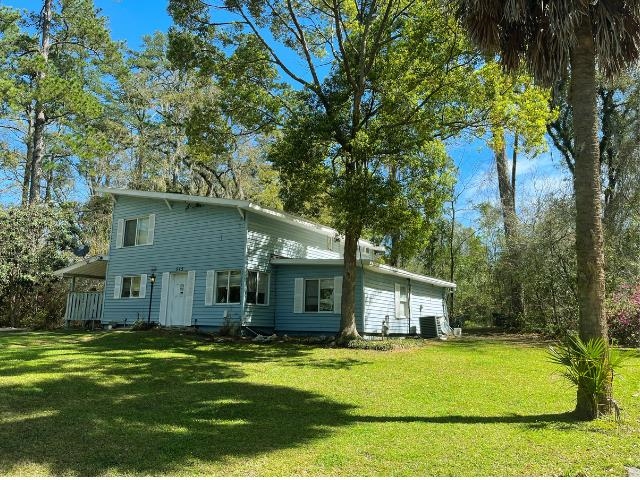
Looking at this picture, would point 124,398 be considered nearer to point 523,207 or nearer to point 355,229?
point 355,229

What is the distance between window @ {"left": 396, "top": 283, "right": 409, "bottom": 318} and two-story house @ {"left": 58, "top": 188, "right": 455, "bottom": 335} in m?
0.05

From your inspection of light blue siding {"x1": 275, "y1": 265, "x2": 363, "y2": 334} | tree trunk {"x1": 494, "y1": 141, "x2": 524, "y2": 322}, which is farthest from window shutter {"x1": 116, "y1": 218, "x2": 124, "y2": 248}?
tree trunk {"x1": 494, "y1": 141, "x2": 524, "y2": 322}

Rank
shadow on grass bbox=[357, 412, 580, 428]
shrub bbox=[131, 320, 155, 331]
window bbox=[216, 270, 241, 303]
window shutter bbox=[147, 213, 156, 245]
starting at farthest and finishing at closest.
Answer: window shutter bbox=[147, 213, 156, 245] < shrub bbox=[131, 320, 155, 331] < window bbox=[216, 270, 241, 303] < shadow on grass bbox=[357, 412, 580, 428]

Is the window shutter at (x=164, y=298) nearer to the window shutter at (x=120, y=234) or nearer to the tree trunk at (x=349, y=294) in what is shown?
the window shutter at (x=120, y=234)

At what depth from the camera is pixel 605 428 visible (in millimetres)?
7020

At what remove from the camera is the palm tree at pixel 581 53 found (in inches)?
302

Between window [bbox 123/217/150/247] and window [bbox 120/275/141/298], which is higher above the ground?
window [bbox 123/217/150/247]

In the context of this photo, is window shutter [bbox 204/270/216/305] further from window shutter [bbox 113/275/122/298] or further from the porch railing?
the porch railing

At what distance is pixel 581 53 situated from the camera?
820 centimetres

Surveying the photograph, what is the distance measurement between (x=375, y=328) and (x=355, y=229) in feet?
20.4

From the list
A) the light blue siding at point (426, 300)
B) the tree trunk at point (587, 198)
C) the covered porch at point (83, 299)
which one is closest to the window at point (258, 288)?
the light blue siding at point (426, 300)

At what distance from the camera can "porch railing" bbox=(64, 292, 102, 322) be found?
23703 millimetres

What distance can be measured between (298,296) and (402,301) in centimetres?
556

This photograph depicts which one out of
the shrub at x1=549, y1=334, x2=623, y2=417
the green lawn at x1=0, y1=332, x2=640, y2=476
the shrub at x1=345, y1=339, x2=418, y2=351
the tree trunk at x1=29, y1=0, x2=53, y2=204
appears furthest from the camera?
the tree trunk at x1=29, y1=0, x2=53, y2=204
